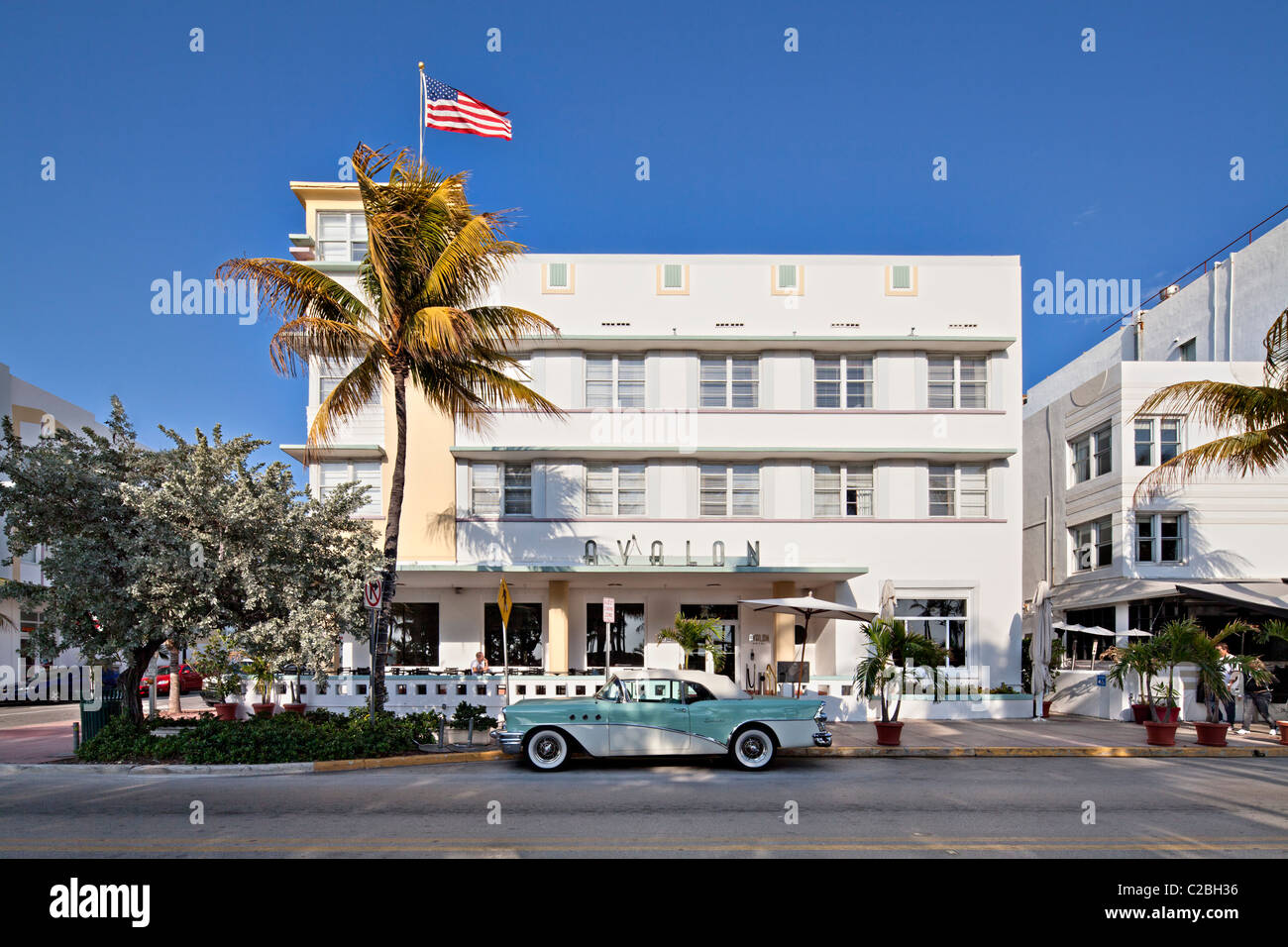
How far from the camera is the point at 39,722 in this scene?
21.4 m

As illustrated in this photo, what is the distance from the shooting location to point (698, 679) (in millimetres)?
14703

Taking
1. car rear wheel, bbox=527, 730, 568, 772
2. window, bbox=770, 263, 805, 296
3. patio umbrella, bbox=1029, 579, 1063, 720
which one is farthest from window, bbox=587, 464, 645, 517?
car rear wheel, bbox=527, 730, 568, 772

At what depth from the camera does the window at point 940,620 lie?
2347cm

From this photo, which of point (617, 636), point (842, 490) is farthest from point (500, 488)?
point (842, 490)

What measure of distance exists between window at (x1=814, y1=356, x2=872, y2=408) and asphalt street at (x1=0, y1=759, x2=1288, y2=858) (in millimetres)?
12309

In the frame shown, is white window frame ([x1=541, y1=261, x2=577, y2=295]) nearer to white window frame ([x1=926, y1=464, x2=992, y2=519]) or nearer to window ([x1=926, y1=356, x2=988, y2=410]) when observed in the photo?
window ([x1=926, y1=356, x2=988, y2=410])

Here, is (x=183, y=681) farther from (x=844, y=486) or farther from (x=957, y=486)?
(x=957, y=486)

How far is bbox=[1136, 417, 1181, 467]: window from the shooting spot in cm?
2544

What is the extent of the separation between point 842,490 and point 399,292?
13.5m

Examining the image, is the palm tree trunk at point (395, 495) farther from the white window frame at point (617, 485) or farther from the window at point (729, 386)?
the window at point (729, 386)

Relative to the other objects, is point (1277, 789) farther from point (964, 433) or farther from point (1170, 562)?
point (1170, 562)

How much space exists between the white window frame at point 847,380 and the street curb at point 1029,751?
11112 millimetres

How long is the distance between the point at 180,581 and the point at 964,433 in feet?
63.9
